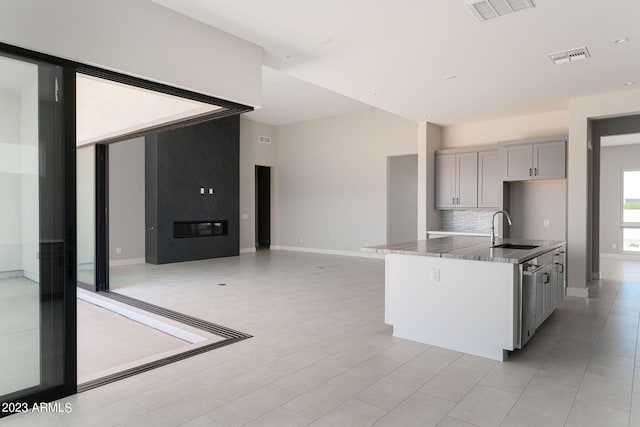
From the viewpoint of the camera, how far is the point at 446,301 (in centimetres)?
348

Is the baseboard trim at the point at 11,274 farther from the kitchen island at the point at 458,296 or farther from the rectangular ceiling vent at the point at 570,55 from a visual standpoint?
the rectangular ceiling vent at the point at 570,55

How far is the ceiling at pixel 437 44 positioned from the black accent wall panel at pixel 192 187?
4.83 meters

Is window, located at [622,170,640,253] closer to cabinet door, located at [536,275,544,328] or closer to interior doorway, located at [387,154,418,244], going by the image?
interior doorway, located at [387,154,418,244]

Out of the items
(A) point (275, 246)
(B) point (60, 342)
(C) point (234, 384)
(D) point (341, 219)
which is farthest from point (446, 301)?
(A) point (275, 246)

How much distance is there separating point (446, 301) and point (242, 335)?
1.90 meters

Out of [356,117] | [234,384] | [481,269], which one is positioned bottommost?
[234,384]

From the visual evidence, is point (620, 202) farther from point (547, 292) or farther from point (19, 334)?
point (19, 334)

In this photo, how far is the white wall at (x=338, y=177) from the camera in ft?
31.3

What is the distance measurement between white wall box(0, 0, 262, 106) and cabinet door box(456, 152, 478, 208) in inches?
184

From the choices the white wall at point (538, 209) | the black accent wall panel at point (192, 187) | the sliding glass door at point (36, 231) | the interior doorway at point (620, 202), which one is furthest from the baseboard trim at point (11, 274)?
the interior doorway at point (620, 202)

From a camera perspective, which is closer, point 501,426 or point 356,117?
point 501,426

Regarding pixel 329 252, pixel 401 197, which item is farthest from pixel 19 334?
pixel 401 197

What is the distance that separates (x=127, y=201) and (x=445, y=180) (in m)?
6.62

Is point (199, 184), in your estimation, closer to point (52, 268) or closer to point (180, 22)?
point (180, 22)
